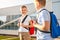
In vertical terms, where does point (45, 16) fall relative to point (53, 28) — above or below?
above

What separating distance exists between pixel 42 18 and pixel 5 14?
13.0 metres

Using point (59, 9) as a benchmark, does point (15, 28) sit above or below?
below

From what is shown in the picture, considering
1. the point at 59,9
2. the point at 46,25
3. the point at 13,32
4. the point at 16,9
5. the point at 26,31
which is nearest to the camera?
the point at 46,25

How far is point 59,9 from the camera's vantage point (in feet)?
33.9

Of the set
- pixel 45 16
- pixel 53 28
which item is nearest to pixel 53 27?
pixel 53 28

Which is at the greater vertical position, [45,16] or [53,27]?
[45,16]

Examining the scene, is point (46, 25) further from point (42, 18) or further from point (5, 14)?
point (5, 14)

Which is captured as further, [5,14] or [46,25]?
[5,14]

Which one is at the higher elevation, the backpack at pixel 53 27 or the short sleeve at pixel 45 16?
the short sleeve at pixel 45 16

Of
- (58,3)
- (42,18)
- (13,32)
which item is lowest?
(13,32)

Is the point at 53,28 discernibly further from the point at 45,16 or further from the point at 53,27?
the point at 45,16

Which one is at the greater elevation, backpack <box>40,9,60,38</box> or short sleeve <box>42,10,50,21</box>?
short sleeve <box>42,10,50,21</box>

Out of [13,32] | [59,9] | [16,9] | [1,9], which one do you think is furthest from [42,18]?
[1,9]

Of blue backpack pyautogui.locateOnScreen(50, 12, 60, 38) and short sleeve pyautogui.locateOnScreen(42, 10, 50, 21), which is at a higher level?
short sleeve pyautogui.locateOnScreen(42, 10, 50, 21)
